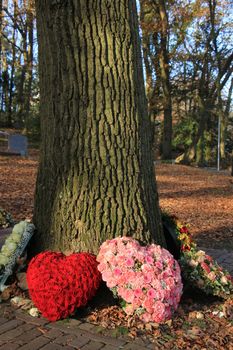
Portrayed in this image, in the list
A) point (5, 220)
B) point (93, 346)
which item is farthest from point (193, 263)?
point (5, 220)

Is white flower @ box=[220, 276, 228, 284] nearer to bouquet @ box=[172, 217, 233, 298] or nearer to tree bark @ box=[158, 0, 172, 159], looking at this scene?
bouquet @ box=[172, 217, 233, 298]

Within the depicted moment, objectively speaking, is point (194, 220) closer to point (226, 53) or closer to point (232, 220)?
point (232, 220)

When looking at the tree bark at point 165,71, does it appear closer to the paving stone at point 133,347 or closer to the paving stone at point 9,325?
the paving stone at point 9,325

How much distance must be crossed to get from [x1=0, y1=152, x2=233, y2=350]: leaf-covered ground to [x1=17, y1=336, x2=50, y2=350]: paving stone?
0.47 meters

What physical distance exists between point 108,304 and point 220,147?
32.2 metres

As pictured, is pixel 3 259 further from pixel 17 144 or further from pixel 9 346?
pixel 17 144

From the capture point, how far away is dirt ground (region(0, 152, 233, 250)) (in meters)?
8.73

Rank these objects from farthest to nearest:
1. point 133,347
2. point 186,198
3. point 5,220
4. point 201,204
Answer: point 186,198 → point 201,204 → point 5,220 → point 133,347

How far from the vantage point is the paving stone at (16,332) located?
11.0ft

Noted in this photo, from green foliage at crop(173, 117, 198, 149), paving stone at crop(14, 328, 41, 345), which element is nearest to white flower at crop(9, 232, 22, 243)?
paving stone at crop(14, 328, 41, 345)

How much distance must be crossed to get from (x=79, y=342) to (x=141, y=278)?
0.73m

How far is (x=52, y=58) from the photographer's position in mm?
4250

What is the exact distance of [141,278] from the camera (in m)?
3.76

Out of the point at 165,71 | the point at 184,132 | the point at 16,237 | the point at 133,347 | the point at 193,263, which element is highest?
the point at 165,71
